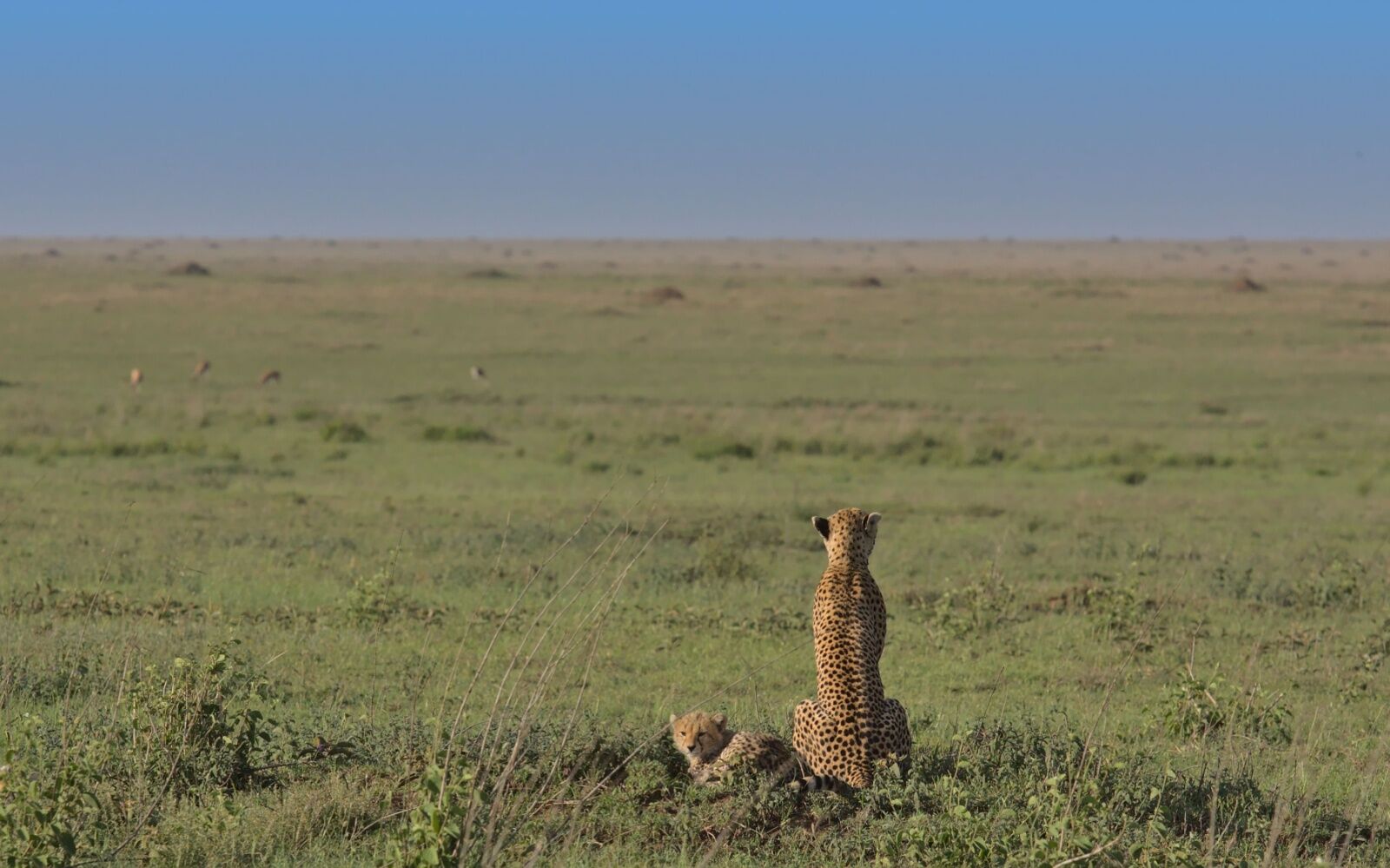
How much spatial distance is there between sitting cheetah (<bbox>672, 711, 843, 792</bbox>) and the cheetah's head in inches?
31.1

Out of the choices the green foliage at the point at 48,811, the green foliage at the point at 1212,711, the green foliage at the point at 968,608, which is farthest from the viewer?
the green foliage at the point at 968,608

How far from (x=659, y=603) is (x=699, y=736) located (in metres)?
4.75

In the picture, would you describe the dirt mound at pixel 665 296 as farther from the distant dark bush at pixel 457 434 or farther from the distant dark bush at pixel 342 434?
the distant dark bush at pixel 342 434

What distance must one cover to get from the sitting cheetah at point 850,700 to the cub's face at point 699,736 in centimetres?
31

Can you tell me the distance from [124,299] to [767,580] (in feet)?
131

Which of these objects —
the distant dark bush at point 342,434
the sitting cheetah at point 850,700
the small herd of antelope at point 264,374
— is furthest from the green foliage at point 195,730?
the small herd of antelope at point 264,374

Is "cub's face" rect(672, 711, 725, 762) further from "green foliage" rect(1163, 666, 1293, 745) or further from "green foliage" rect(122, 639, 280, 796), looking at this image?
"green foliage" rect(1163, 666, 1293, 745)

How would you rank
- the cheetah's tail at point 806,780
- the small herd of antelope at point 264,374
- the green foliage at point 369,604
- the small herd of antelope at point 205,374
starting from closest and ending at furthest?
the cheetah's tail at point 806,780, the green foliage at point 369,604, the small herd of antelope at point 264,374, the small herd of antelope at point 205,374

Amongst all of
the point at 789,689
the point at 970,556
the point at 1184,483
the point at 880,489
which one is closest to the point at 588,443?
the point at 880,489

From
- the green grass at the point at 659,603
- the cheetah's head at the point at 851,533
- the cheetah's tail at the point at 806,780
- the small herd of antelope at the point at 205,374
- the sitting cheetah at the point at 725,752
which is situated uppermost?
the cheetah's head at the point at 851,533

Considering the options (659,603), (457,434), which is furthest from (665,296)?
(659,603)

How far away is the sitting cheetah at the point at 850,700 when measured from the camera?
539 centimetres

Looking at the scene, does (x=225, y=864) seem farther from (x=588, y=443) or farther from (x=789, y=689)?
(x=588, y=443)

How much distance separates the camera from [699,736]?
17.9ft
